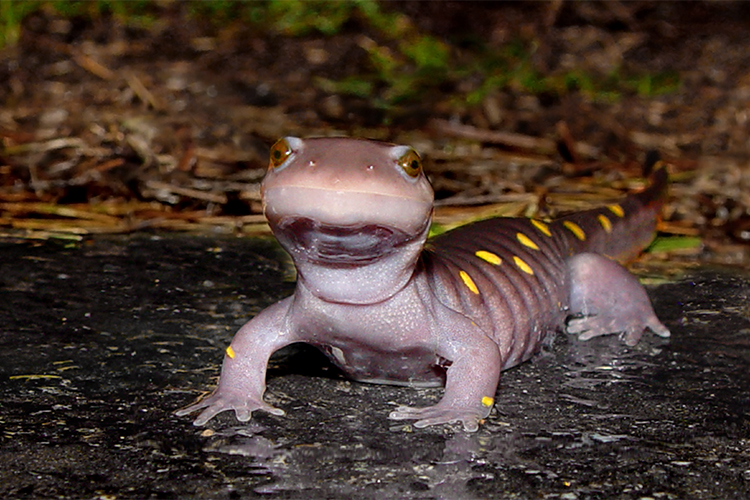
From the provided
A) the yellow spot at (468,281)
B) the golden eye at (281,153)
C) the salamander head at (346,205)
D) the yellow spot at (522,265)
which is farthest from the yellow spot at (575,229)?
the golden eye at (281,153)

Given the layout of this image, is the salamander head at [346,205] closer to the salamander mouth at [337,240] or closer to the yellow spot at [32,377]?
the salamander mouth at [337,240]

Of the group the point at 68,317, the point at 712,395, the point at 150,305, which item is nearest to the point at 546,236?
the point at 712,395

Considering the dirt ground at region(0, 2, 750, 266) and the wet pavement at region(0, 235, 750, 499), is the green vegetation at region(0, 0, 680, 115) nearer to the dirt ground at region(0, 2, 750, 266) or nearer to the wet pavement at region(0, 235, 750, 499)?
the dirt ground at region(0, 2, 750, 266)

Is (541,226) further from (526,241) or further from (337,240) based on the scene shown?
(337,240)

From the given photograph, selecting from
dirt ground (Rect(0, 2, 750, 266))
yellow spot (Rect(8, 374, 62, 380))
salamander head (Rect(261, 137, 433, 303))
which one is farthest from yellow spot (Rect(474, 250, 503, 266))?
dirt ground (Rect(0, 2, 750, 266))

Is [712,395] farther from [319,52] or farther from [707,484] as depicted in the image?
[319,52]
